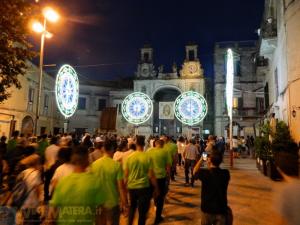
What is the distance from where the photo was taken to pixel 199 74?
40.6 meters

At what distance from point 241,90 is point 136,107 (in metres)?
17.5

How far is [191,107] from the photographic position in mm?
25953

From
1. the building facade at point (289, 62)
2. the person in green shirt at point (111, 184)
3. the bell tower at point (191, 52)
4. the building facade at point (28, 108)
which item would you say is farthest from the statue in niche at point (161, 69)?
the person in green shirt at point (111, 184)

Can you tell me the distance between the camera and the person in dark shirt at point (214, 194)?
150 inches

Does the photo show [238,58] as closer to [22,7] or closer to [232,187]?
[232,187]

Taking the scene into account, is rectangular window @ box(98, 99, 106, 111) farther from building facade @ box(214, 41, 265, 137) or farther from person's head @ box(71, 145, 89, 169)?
person's head @ box(71, 145, 89, 169)

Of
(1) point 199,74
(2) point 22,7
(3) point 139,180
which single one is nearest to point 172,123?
(1) point 199,74

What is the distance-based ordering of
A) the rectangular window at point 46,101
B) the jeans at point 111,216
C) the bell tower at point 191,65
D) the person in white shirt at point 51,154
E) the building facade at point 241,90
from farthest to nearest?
1. the bell tower at point 191,65
2. the building facade at point 241,90
3. the rectangular window at point 46,101
4. the person in white shirt at point 51,154
5. the jeans at point 111,216

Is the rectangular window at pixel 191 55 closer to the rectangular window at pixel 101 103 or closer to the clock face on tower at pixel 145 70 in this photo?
the clock face on tower at pixel 145 70

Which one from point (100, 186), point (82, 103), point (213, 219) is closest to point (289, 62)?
point (213, 219)

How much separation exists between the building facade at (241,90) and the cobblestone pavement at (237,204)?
80.3 feet

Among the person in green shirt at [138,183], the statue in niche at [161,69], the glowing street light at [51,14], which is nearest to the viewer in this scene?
the person in green shirt at [138,183]

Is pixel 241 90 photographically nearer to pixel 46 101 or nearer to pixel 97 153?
pixel 46 101

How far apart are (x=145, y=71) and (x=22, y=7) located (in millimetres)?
32808
